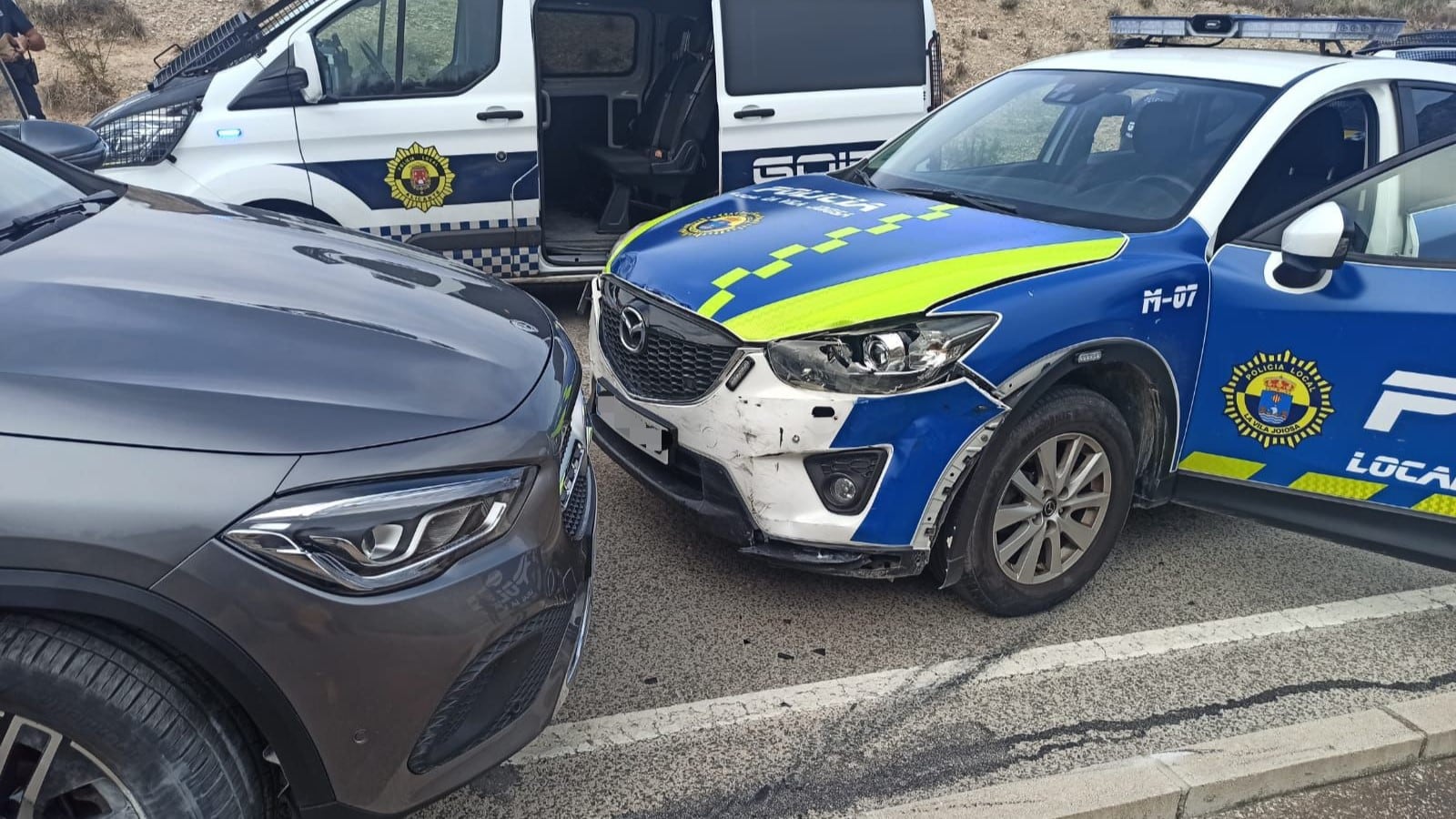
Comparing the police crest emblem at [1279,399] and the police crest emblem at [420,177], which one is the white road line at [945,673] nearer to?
the police crest emblem at [1279,399]

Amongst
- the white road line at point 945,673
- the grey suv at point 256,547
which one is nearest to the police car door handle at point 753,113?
the white road line at point 945,673

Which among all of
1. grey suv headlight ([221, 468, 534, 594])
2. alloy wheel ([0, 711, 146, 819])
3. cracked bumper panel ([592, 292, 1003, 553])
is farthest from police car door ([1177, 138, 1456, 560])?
alloy wheel ([0, 711, 146, 819])

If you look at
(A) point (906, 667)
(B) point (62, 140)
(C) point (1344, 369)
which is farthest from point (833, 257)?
(B) point (62, 140)

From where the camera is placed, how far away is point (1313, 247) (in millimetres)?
3195

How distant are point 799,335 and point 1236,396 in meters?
1.50

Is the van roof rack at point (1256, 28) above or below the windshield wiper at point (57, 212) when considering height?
above

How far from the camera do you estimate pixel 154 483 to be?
1661mm

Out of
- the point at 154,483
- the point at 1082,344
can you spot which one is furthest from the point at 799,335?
the point at 154,483

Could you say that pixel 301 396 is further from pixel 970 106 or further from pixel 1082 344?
pixel 970 106

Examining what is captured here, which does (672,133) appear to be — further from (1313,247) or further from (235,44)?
(1313,247)

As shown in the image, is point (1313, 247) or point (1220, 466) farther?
point (1220, 466)

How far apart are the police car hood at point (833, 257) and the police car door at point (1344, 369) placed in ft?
1.71

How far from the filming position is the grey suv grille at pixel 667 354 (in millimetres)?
3135

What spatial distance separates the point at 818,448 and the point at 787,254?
0.71 meters
